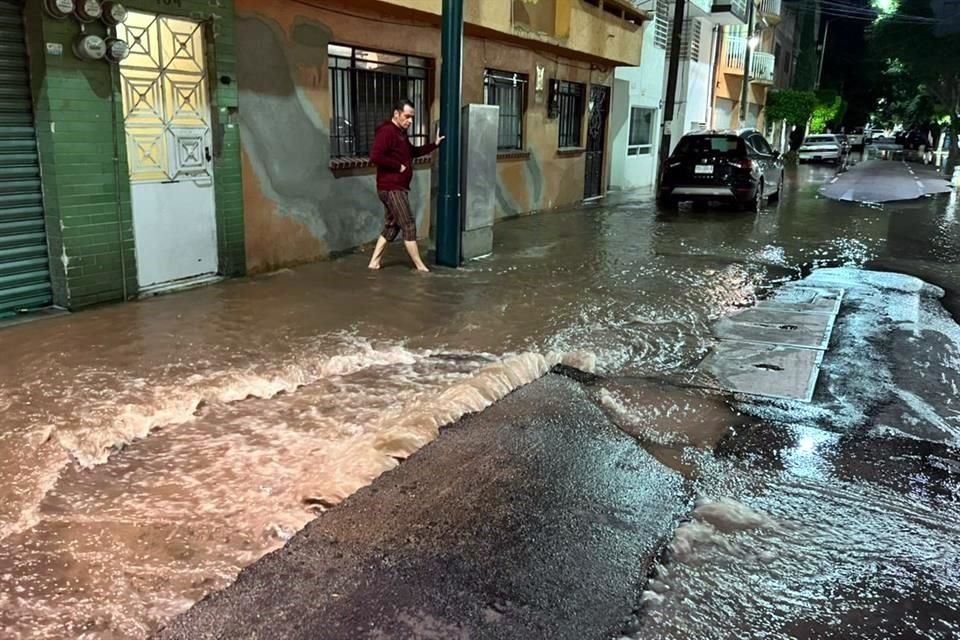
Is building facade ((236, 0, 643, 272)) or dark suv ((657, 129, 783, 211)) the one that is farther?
dark suv ((657, 129, 783, 211))

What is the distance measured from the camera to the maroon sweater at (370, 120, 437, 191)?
27.5 ft

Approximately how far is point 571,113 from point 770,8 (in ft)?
96.7

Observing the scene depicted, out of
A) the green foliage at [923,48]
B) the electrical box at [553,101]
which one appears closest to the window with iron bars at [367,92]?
the electrical box at [553,101]

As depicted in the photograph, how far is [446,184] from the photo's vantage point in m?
9.20

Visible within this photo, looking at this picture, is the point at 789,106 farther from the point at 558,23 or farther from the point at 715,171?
the point at 558,23

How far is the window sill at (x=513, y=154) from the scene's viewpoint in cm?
1373

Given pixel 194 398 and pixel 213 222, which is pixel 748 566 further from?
pixel 213 222

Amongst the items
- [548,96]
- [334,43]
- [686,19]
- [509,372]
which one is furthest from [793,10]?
[509,372]

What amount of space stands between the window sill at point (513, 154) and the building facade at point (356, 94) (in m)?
0.03

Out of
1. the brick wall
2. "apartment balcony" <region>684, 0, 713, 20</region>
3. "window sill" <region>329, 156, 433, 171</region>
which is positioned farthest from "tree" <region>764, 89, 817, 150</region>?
the brick wall

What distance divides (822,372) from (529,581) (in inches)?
144

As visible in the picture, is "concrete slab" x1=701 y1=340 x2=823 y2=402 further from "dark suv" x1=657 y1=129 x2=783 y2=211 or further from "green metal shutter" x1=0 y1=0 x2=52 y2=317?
"dark suv" x1=657 y1=129 x2=783 y2=211

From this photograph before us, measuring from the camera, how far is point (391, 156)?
8.43 m

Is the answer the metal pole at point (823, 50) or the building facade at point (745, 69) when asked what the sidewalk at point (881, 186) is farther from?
the metal pole at point (823, 50)
